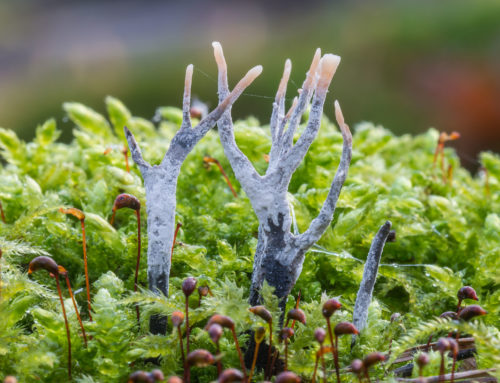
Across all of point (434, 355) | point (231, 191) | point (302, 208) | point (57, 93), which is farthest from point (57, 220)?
point (57, 93)

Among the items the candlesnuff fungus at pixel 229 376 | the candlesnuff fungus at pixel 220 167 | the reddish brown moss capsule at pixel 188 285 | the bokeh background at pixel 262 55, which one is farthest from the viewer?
the bokeh background at pixel 262 55

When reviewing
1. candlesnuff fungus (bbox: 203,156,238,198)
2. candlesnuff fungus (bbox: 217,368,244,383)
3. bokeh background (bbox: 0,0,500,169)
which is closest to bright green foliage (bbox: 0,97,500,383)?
candlesnuff fungus (bbox: 203,156,238,198)

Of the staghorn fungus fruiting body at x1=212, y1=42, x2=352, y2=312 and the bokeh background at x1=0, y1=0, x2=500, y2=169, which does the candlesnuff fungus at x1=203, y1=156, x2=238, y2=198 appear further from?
the bokeh background at x1=0, y1=0, x2=500, y2=169

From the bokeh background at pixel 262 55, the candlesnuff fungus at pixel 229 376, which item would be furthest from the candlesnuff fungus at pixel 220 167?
the bokeh background at pixel 262 55

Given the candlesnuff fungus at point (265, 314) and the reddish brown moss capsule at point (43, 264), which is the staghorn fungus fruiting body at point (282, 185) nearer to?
the candlesnuff fungus at point (265, 314)

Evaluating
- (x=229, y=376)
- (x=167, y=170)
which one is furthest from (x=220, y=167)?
(x=229, y=376)

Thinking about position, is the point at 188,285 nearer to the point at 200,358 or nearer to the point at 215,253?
the point at 200,358
